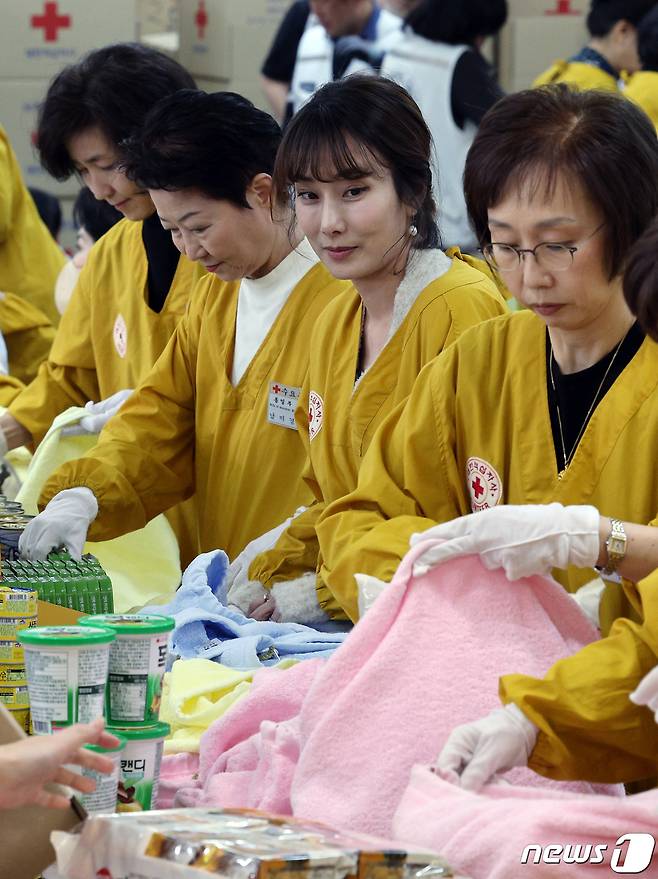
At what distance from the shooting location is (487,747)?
1447 millimetres

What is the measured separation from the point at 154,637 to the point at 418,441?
618 mm

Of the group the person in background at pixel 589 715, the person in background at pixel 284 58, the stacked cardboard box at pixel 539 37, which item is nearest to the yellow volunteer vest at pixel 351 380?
the person in background at pixel 589 715

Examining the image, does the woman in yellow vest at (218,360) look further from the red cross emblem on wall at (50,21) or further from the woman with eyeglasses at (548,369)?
the red cross emblem on wall at (50,21)

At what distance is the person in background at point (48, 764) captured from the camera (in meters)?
1.35

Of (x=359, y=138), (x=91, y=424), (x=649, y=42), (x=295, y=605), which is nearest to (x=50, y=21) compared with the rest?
(x=649, y=42)

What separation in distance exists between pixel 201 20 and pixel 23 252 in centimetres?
222

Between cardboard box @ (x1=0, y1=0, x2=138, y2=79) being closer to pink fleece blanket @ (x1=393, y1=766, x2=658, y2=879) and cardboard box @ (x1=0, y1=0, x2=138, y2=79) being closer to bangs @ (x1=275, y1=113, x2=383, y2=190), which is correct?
bangs @ (x1=275, y1=113, x2=383, y2=190)

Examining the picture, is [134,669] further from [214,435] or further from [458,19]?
[458,19]

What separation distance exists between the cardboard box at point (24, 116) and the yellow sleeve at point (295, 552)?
3.47 metres

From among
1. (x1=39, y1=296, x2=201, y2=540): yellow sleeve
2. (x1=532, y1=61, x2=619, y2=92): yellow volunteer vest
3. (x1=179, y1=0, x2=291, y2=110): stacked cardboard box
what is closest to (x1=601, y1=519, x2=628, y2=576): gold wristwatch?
(x1=39, y1=296, x2=201, y2=540): yellow sleeve

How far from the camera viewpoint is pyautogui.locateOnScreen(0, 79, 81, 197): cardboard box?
5.78 meters

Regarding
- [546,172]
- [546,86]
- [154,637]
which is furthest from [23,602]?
[546,86]

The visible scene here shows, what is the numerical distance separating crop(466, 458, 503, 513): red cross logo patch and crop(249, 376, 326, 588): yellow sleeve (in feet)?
1.73

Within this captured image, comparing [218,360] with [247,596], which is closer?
[247,596]
